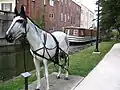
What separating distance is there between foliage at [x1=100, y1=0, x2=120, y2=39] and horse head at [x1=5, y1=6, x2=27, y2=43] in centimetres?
1833

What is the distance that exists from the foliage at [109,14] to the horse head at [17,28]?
722 inches

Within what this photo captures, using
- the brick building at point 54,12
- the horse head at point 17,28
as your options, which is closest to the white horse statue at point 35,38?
the horse head at point 17,28

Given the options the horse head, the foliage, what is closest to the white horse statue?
the horse head

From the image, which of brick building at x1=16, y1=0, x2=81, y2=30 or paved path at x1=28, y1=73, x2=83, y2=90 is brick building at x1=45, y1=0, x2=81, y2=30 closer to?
brick building at x1=16, y1=0, x2=81, y2=30

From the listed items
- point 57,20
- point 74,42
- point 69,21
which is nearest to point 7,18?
point 74,42

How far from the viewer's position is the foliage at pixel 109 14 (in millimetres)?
26909

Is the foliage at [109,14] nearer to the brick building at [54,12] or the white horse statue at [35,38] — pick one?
the brick building at [54,12]

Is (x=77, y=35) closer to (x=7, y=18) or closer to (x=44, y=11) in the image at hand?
(x=44, y=11)

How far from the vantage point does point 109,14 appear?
102 feet

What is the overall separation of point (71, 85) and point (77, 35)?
3393 centimetres

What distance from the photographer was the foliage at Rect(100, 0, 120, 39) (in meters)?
26.9

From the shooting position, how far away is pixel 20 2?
4084 cm

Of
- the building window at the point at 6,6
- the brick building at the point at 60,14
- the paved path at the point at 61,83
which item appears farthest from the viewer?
the brick building at the point at 60,14

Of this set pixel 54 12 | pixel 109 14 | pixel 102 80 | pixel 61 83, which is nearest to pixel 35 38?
pixel 61 83
